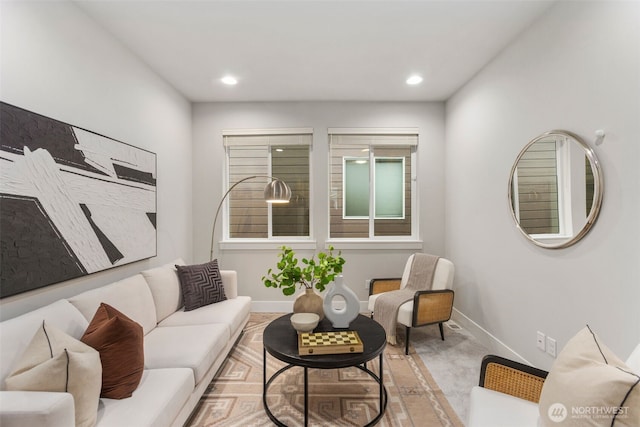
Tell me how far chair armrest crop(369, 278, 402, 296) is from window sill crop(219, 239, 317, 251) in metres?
0.91

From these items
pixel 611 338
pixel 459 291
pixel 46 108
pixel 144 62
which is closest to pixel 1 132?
pixel 46 108

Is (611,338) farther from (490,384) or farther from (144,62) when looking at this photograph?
(144,62)

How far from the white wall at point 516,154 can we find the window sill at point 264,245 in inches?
74.5

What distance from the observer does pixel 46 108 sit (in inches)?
69.7

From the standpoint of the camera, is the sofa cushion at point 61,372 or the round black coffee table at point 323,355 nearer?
the sofa cushion at point 61,372

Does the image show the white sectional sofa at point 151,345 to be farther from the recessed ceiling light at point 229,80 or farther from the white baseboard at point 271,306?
the recessed ceiling light at point 229,80

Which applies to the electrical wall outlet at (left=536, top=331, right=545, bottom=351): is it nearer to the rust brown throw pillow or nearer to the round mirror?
the round mirror

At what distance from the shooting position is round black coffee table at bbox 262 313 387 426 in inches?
63.8

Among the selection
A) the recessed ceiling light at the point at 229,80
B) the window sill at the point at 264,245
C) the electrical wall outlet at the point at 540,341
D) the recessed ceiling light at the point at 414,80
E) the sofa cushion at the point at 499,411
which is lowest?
the electrical wall outlet at the point at 540,341

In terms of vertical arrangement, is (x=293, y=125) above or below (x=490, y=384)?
above

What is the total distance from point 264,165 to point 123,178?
178 cm

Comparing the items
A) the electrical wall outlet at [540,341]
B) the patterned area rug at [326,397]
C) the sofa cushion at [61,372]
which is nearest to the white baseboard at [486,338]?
the electrical wall outlet at [540,341]

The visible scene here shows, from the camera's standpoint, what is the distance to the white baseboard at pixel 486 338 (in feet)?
7.98

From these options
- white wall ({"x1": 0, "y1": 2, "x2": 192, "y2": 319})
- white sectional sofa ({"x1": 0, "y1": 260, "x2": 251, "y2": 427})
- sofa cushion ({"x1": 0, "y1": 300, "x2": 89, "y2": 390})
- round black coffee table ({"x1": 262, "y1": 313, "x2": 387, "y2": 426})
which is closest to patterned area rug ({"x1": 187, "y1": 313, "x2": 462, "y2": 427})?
round black coffee table ({"x1": 262, "y1": 313, "x2": 387, "y2": 426})
